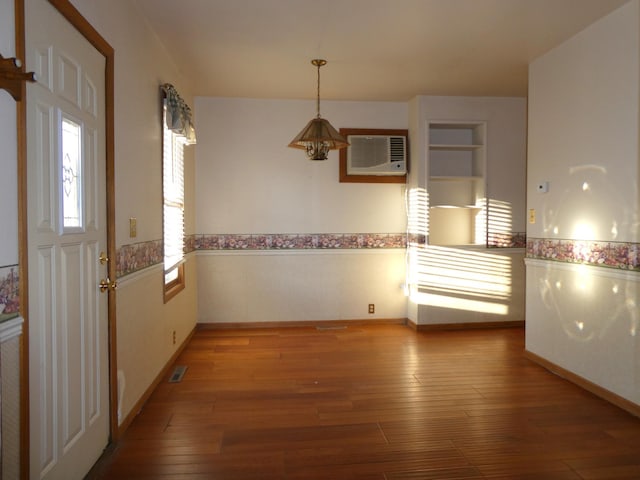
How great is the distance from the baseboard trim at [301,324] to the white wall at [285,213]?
0.06 m

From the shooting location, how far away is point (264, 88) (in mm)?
4801

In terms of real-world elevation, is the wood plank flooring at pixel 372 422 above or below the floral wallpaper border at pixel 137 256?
below

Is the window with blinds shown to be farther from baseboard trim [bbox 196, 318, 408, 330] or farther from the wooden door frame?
the wooden door frame

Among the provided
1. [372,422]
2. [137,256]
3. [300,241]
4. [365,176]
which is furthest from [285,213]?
[372,422]

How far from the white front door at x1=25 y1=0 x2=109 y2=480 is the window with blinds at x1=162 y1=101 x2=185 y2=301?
1352 mm

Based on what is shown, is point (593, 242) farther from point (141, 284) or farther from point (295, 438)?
point (141, 284)

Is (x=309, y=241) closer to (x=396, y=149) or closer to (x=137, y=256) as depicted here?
(x=396, y=149)

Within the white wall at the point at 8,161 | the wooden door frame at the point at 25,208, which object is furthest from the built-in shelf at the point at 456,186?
the white wall at the point at 8,161

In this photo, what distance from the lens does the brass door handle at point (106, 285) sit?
2341 mm

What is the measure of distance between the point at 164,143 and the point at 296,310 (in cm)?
251

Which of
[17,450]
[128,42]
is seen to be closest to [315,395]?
[17,450]

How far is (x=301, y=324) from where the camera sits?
17.5 feet

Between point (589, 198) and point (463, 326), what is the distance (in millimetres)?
2305

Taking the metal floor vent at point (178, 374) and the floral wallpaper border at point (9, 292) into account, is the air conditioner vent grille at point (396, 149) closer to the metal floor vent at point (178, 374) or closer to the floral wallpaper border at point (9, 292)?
the metal floor vent at point (178, 374)
